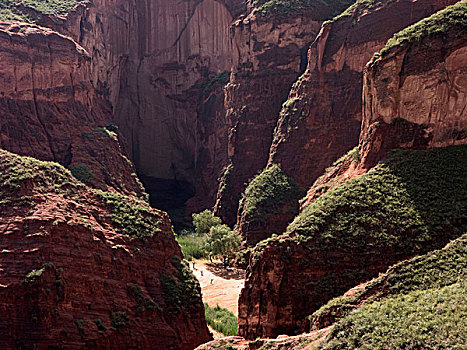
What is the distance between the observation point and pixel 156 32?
77.4 metres

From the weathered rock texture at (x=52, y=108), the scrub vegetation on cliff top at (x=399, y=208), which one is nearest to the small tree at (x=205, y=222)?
the weathered rock texture at (x=52, y=108)

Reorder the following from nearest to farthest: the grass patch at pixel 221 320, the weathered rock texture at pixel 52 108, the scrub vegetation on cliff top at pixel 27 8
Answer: the grass patch at pixel 221 320
the weathered rock texture at pixel 52 108
the scrub vegetation on cliff top at pixel 27 8

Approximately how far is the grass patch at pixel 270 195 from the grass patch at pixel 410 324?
31.1 m

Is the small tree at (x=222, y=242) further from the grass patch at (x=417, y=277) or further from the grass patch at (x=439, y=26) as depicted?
the grass patch at (x=417, y=277)

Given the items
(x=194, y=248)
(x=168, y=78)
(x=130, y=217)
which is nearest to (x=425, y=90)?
(x=130, y=217)

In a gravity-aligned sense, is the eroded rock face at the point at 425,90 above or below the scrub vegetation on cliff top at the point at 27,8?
below

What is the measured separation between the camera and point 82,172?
134 feet

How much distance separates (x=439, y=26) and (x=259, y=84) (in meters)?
29.5

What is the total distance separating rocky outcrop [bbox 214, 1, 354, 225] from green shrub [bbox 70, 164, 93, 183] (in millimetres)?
21676

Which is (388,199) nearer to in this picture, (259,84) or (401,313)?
(401,313)

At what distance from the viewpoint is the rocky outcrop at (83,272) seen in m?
26.1

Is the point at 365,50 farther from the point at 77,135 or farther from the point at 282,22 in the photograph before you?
the point at 77,135

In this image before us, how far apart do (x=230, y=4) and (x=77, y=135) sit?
3441 centimetres

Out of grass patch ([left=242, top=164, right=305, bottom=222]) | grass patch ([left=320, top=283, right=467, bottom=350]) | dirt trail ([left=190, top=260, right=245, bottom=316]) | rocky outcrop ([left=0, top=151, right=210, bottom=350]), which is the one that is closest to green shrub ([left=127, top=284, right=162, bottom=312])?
rocky outcrop ([left=0, top=151, right=210, bottom=350])
